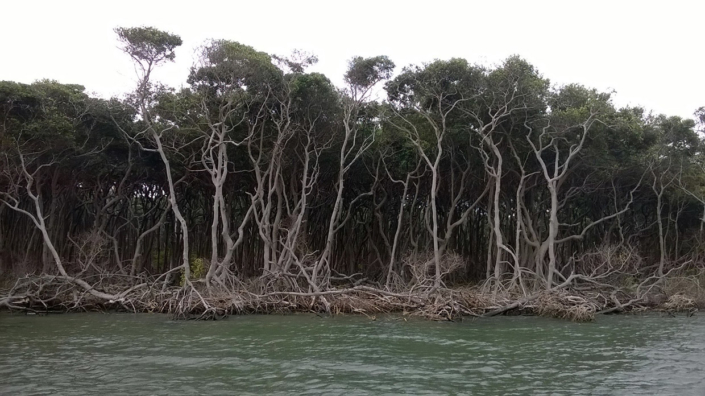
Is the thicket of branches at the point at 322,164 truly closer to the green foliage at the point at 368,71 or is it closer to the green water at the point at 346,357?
the green foliage at the point at 368,71

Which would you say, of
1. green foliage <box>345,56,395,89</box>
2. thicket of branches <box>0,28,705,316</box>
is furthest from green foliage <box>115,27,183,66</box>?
green foliage <box>345,56,395,89</box>

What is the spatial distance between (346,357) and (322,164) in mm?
21347

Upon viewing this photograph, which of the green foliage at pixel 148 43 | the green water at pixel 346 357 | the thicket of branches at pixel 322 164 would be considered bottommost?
the green water at pixel 346 357

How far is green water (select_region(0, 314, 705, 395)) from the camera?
41.1 ft

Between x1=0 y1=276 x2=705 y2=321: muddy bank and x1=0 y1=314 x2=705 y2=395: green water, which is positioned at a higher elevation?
x1=0 y1=276 x2=705 y2=321: muddy bank

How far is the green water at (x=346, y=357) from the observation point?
12539mm

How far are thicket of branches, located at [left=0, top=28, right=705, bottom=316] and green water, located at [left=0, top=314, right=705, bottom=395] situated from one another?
4.41m

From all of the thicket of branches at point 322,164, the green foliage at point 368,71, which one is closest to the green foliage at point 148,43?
the thicket of branches at point 322,164

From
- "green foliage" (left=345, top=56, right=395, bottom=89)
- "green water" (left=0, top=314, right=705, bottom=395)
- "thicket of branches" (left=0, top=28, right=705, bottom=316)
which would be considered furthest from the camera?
"green foliage" (left=345, top=56, right=395, bottom=89)

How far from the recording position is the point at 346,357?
15883 millimetres

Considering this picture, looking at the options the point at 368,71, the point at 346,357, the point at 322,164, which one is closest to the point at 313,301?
the point at 346,357

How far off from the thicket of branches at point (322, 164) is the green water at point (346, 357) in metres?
4.41

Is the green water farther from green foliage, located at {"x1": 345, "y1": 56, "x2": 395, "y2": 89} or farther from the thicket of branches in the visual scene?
green foliage, located at {"x1": 345, "y1": 56, "x2": 395, "y2": 89}

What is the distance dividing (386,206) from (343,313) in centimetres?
1547
